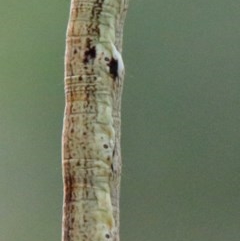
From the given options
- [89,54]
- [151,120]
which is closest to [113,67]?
[89,54]

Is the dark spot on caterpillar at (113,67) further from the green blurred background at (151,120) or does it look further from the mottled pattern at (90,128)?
the green blurred background at (151,120)

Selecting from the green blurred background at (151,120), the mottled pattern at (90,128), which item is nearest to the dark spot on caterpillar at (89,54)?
the mottled pattern at (90,128)

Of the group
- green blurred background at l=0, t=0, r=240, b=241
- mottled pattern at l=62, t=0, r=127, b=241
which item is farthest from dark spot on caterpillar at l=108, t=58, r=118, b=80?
green blurred background at l=0, t=0, r=240, b=241

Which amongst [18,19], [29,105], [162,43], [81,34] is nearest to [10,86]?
[29,105]

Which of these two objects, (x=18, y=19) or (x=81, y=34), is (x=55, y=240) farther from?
(x=81, y=34)

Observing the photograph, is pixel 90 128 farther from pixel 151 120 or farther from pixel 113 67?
pixel 151 120

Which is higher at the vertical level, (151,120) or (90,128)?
(151,120)

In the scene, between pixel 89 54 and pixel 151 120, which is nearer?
pixel 89 54
